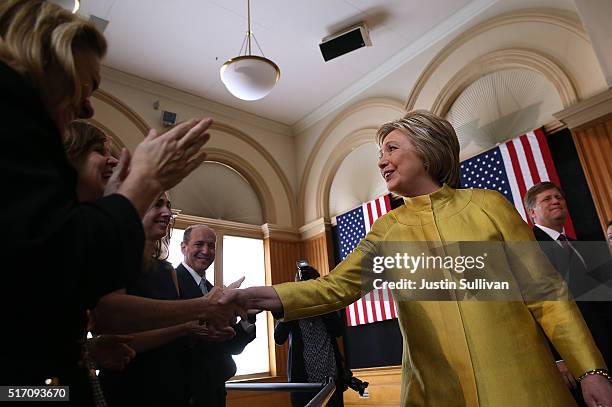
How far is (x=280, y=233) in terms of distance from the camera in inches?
280

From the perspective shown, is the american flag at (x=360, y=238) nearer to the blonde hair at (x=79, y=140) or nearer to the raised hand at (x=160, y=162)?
the blonde hair at (x=79, y=140)

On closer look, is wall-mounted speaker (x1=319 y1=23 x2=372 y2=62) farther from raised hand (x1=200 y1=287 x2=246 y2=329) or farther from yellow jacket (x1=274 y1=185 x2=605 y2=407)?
raised hand (x1=200 y1=287 x2=246 y2=329)

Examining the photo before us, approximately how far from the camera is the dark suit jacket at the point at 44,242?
57 cm

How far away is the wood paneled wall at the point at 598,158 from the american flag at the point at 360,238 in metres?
2.21

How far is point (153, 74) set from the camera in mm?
6230

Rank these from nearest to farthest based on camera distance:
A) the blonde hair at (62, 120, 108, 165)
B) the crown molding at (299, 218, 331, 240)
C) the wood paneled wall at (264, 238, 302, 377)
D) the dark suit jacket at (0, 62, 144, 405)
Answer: the dark suit jacket at (0, 62, 144, 405), the blonde hair at (62, 120, 108, 165), the wood paneled wall at (264, 238, 302, 377), the crown molding at (299, 218, 331, 240)

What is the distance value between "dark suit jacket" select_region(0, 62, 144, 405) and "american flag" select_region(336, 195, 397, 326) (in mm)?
5038

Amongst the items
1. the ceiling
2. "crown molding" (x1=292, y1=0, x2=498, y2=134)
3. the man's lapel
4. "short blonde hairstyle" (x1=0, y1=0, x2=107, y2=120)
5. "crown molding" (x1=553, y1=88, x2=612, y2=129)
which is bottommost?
the man's lapel

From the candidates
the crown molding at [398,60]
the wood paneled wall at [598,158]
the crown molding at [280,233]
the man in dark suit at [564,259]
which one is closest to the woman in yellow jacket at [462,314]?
the man in dark suit at [564,259]

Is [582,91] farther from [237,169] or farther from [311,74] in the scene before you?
[237,169]

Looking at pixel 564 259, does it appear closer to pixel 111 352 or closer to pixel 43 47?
pixel 111 352

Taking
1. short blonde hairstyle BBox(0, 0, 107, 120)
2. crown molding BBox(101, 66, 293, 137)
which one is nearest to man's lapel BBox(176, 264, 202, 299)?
short blonde hairstyle BBox(0, 0, 107, 120)

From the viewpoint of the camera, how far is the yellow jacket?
1.15m

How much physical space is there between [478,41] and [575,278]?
12.4ft
